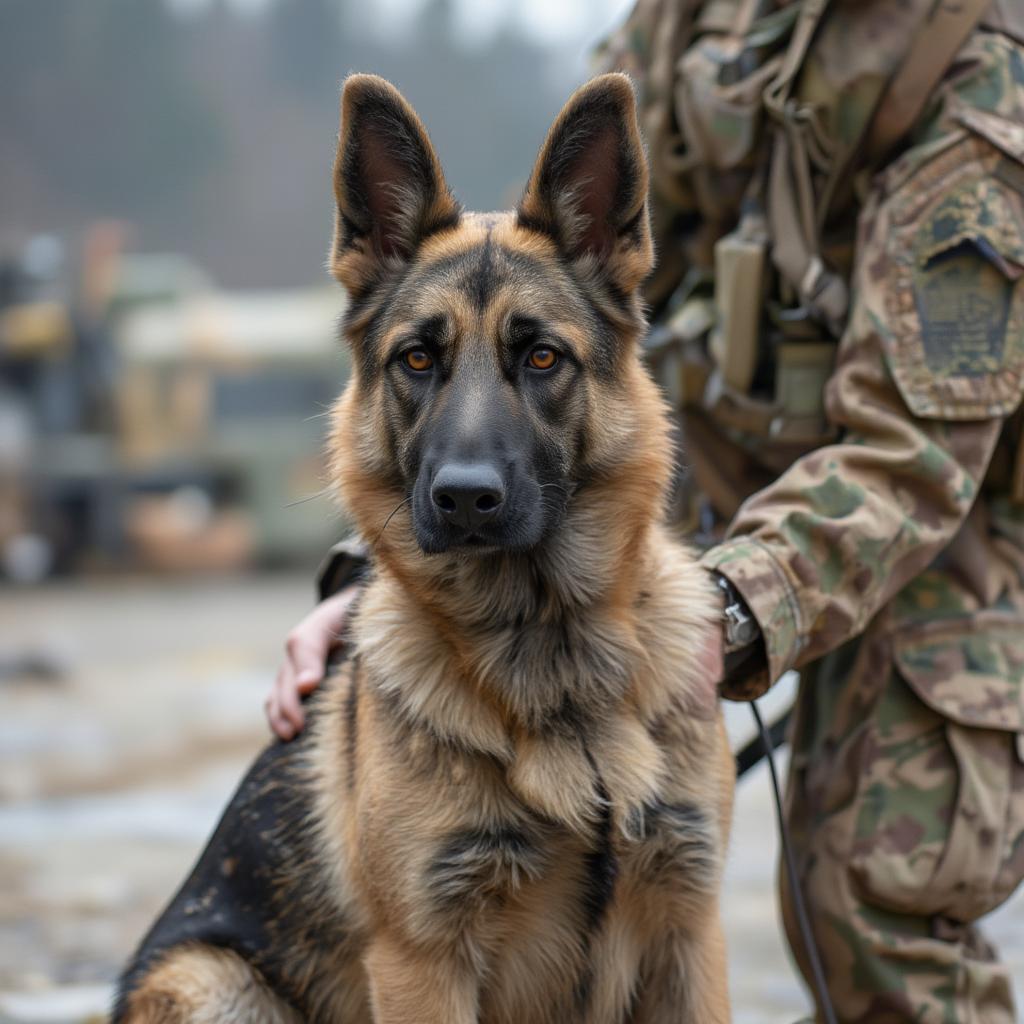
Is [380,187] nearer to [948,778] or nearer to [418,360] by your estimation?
[418,360]

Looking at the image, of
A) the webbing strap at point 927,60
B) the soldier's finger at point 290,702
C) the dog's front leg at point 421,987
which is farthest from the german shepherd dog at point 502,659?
the webbing strap at point 927,60

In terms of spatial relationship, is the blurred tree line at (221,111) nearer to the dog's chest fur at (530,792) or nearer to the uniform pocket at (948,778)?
the uniform pocket at (948,778)

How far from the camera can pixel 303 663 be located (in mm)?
3332

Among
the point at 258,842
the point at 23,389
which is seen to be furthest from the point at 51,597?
the point at 258,842

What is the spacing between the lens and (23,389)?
18.0 meters

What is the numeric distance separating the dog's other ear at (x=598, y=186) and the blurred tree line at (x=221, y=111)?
33.5 metres

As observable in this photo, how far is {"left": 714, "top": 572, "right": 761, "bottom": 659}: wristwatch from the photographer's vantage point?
287 cm

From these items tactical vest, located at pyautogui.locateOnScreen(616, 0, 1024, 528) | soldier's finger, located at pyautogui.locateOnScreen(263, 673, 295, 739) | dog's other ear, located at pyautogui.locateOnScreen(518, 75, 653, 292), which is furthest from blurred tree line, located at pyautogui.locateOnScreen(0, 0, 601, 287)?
dog's other ear, located at pyautogui.locateOnScreen(518, 75, 653, 292)

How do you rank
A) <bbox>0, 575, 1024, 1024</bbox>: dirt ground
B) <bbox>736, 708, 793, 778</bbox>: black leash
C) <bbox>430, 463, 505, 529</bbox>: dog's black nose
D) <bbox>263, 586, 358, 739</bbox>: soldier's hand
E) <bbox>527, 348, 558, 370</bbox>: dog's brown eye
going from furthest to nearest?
1. <bbox>0, 575, 1024, 1024</bbox>: dirt ground
2. <bbox>736, 708, 793, 778</bbox>: black leash
3. <bbox>263, 586, 358, 739</bbox>: soldier's hand
4. <bbox>527, 348, 558, 370</bbox>: dog's brown eye
5. <bbox>430, 463, 505, 529</bbox>: dog's black nose

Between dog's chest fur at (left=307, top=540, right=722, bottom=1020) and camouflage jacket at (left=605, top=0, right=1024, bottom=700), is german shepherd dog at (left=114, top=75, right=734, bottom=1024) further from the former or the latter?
camouflage jacket at (left=605, top=0, right=1024, bottom=700)

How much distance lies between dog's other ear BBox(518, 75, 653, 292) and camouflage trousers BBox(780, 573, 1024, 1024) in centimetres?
115

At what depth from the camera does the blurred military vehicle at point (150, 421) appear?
16.6 meters

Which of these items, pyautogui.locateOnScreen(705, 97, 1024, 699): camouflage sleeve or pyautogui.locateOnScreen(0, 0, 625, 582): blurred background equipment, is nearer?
pyautogui.locateOnScreen(705, 97, 1024, 699): camouflage sleeve

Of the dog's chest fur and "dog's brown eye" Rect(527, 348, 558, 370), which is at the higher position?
"dog's brown eye" Rect(527, 348, 558, 370)
